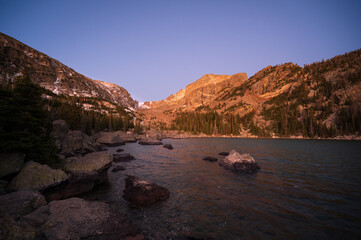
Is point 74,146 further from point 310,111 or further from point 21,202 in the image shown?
point 310,111

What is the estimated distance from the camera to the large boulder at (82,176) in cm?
1049

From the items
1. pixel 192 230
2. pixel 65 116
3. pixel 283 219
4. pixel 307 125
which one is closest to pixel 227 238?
pixel 192 230

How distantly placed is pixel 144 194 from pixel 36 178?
6573 mm

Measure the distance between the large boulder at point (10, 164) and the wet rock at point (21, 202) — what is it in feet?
9.79

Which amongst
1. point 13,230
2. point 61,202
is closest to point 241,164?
point 61,202

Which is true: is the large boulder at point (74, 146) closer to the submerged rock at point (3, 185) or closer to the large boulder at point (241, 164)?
the submerged rock at point (3, 185)

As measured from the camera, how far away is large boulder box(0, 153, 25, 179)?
29.2ft

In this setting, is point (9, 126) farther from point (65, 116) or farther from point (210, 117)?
point (210, 117)

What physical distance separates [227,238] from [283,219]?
11.8 feet

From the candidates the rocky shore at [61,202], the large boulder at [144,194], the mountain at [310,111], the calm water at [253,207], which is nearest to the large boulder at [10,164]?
the rocky shore at [61,202]

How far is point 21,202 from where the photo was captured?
6.60 meters

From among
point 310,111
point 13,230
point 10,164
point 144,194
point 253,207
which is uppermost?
point 310,111

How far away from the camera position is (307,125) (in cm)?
9681

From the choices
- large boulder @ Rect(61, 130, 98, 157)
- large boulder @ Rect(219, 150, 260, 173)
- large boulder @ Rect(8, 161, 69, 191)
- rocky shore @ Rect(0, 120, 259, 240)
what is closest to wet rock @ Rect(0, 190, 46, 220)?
rocky shore @ Rect(0, 120, 259, 240)
